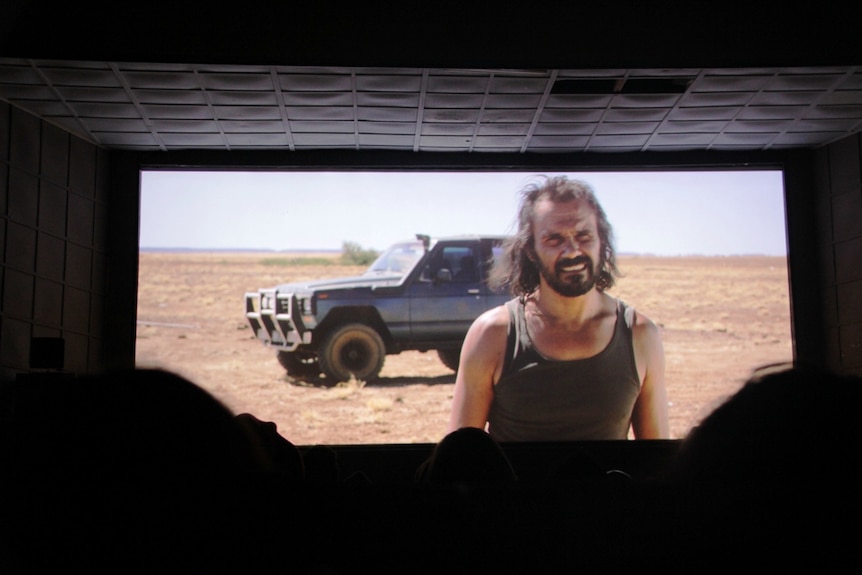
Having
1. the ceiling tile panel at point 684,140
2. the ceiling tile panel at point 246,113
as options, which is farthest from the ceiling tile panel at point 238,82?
the ceiling tile panel at point 684,140

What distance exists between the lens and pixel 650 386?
529cm

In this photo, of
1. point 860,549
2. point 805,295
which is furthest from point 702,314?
point 860,549

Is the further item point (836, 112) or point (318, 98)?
point (836, 112)

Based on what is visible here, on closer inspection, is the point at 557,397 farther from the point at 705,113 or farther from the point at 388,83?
the point at 388,83

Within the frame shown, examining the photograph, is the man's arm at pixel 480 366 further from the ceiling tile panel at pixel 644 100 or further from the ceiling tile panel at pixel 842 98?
the ceiling tile panel at pixel 842 98

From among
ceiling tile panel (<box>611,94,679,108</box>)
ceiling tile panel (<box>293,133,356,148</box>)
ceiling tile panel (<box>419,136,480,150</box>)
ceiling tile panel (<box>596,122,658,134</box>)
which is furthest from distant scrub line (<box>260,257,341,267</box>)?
ceiling tile panel (<box>611,94,679,108</box>)

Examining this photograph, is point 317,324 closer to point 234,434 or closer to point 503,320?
point 503,320

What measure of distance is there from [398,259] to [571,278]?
130 cm

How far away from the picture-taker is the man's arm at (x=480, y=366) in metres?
5.21

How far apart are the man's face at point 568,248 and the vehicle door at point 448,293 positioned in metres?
0.48

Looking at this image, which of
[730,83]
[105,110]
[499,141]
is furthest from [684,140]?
[105,110]

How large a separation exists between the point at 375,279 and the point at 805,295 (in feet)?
11.0

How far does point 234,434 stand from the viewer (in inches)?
30.1

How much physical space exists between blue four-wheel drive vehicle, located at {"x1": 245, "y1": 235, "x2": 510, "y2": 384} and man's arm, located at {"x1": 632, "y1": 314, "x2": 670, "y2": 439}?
1.08m
